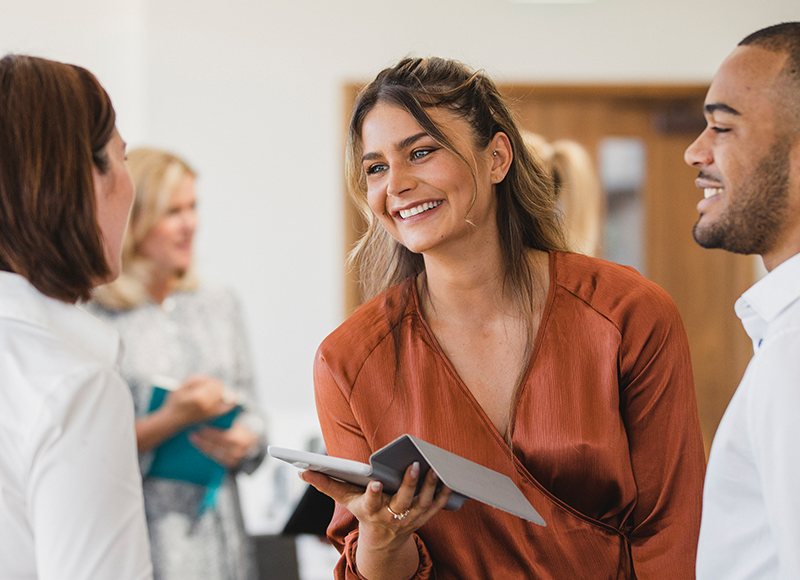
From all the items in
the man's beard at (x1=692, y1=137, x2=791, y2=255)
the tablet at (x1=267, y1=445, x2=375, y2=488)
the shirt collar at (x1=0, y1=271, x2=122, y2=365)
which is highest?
the man's beard at (x1=692, y1=137, x2=791, y2=255)

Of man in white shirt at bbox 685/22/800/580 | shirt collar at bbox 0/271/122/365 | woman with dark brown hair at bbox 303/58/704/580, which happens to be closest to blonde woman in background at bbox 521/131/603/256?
woman with dark brown hair at bbox 303/58/704/580

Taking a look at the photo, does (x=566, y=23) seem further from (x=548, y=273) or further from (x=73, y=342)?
(x=73, y=342)

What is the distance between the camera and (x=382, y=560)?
4.03 ft

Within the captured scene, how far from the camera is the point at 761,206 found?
111cm

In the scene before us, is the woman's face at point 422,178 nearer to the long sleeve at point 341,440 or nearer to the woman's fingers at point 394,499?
the long sleeve at point 341,440

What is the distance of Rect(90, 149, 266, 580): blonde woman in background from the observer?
2107 mm

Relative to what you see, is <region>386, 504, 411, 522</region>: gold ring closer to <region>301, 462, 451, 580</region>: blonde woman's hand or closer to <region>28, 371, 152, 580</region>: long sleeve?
<region>301, 462, 451, 580</region>: blonde woman's hand

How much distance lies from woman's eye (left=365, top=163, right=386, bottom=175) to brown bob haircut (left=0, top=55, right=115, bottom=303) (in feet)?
1.90

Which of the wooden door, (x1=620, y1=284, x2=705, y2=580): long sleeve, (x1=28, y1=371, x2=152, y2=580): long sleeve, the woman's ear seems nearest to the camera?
(x1=28, y1=371, x2=152, y2=580): long sleeve

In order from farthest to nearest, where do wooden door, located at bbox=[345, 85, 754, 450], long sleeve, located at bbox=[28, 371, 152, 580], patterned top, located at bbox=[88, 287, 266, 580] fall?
wooden door, located at bbox=[345, 85, 754, 450]
patterned top, located at bbox=[88, 287, 266, 580]
long sleeve, located at bbox=[28, 371, 152, 580]

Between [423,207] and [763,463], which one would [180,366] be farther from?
[763,463]

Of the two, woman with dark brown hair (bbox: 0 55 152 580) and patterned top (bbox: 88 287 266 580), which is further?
patterned top (bbox: 88 287 266 580)

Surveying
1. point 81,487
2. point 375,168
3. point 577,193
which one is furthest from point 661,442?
point 577,193

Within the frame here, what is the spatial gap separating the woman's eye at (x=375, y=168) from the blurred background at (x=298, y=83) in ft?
6.72
